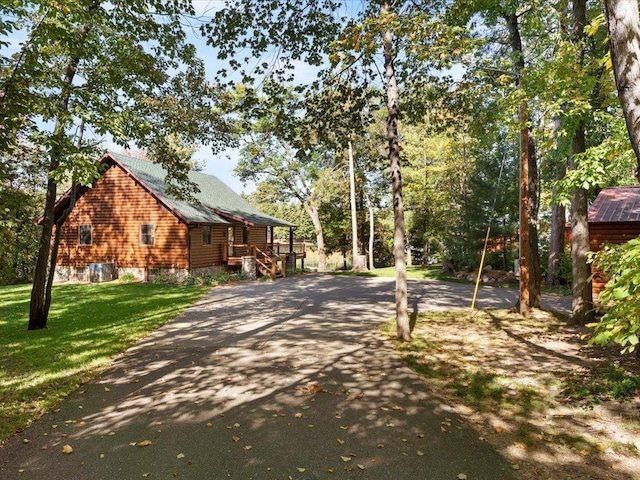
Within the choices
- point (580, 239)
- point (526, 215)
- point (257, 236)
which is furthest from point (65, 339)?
point (257, 236)

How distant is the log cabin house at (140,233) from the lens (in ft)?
67.6

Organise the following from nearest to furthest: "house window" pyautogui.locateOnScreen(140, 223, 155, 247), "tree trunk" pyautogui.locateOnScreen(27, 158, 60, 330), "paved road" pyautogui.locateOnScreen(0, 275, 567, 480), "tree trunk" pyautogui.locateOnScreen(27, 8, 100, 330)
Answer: "paved road" pyautogui.locateOnScreen(0, 275, 567, 480) → "tree trunk" pyautogui.locateOnScreen(27, 8, 100, 330) → "tree trunk" pyautogui.locateOnScreen(27, 158, 60, 330) → "house window" pyautogui.locateOnScreen(140, 223, 155, 247)

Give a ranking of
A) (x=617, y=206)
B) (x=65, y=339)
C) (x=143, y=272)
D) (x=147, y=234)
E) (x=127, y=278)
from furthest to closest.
A: 1. (x=147, y=234)
2. (x=143, y=272)
3. (x=127, y=278)
4. (x=617, y=206)
5. (x=65, y=339)

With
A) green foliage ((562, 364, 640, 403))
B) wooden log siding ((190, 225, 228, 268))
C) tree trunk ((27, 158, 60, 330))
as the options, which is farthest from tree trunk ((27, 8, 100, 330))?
green foliage ((562, 364, 640, 403))

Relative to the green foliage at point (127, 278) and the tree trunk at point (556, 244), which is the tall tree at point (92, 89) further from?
the tree trunk at point (556, 244)

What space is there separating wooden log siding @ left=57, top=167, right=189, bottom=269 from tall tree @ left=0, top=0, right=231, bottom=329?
969 cm

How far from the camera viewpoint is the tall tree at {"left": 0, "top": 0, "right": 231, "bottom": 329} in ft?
23.6

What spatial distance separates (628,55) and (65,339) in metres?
10.5

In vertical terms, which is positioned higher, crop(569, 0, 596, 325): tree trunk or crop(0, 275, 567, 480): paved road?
crop(569, 0, 596, 325): tree trunk

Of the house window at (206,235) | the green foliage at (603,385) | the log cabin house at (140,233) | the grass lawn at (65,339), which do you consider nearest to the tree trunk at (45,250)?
the grass lawn at (65,339)

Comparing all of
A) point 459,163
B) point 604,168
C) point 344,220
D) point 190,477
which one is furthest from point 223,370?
point 344,220

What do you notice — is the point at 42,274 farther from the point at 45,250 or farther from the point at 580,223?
the point at 580,223

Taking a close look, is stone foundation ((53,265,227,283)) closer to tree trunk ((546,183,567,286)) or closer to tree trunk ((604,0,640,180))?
tree trunk ((546,183,567,286))

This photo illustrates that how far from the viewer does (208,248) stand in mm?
22031
